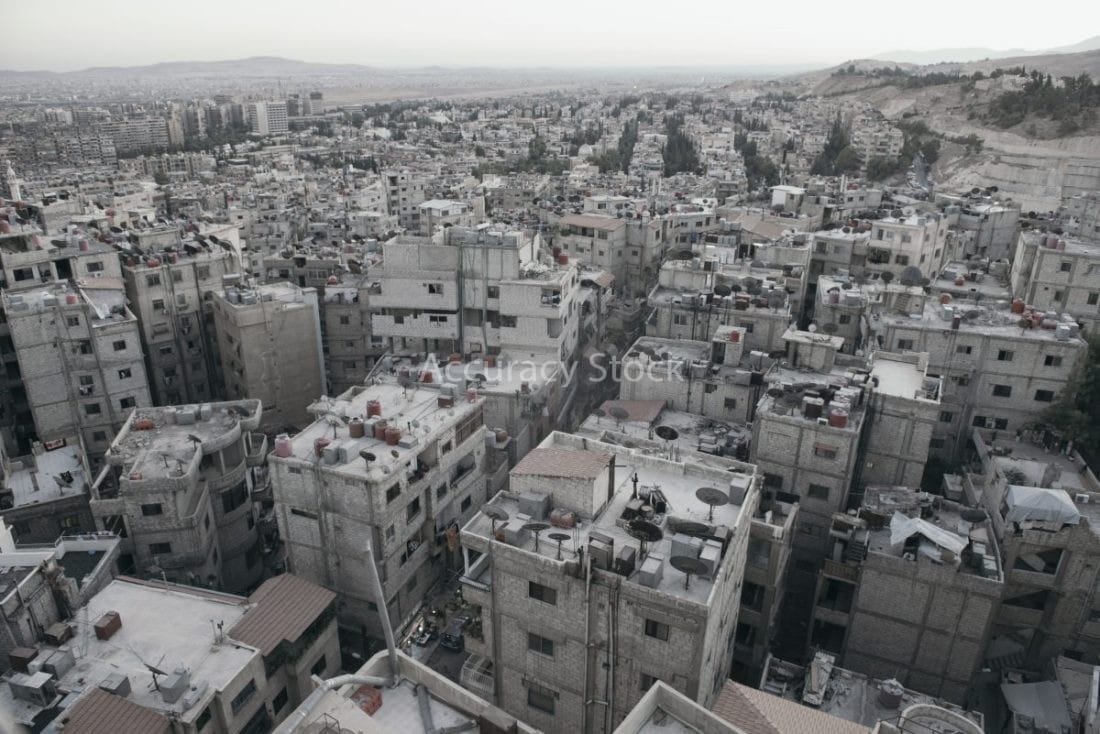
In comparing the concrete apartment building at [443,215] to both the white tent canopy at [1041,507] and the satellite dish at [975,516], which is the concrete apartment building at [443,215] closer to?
the satellite dish at [975,516]

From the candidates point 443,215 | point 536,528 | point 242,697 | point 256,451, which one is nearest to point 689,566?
point 536,528

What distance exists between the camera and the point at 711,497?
66.5 feet

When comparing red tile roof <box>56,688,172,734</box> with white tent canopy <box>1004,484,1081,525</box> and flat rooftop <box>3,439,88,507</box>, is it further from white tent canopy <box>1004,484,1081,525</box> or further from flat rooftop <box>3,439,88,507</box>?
white tent canopy <box>1004,484,1081,525</box>

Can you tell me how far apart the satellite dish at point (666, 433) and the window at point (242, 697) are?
1670 cm

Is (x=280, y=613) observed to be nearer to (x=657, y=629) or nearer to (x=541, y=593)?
(x=541, y=593)

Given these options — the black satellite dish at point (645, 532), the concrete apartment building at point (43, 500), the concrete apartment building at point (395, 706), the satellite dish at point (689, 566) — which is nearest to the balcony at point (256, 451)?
the concrete apartment building at point (43, 500)

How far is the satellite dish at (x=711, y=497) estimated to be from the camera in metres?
20.1

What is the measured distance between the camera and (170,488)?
25.6 metres

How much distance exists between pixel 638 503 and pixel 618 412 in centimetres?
1038

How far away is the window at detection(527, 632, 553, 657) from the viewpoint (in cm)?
1854

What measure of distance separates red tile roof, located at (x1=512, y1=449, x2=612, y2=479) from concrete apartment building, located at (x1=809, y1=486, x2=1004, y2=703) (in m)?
8.97

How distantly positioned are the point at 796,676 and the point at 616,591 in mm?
8185

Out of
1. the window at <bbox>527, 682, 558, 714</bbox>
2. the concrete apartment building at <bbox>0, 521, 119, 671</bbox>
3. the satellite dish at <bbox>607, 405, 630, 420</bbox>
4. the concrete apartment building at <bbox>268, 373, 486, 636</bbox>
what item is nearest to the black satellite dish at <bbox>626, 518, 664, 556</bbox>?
the window at <bbox>527, 682, 558, 714</bbox>

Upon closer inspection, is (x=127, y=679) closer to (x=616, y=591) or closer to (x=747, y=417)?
(x=616, y=591)
